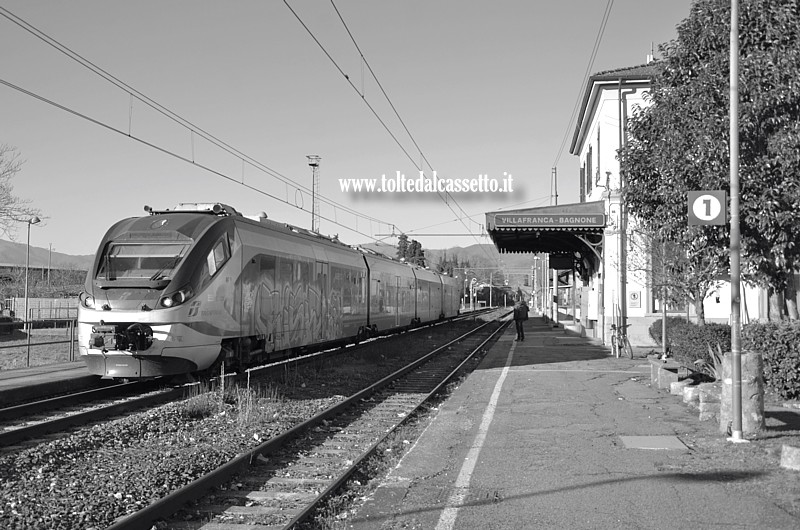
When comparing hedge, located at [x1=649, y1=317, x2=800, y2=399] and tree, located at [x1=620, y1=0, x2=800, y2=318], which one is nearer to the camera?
hedge, located at [x1=649, y1=317, x2=800, y2=399]

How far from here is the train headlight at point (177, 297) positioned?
40.8ft

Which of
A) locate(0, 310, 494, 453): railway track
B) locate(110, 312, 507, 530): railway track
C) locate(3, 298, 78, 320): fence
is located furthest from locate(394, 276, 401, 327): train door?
locate(3, 298, 78, 320): fence

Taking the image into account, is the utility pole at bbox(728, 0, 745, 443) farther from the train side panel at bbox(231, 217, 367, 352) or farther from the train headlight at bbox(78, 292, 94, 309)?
the train headlight at bbox(78, 292, 94, 309)

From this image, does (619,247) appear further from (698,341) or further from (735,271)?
(735,271)

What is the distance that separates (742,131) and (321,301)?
10.9m

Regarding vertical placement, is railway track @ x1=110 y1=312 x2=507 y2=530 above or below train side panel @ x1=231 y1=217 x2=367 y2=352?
below

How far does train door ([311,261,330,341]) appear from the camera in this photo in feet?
62.6

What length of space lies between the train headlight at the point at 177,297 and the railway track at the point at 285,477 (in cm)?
309

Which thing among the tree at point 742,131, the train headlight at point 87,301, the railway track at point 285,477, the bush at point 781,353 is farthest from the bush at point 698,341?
the train headlight at point 87,301

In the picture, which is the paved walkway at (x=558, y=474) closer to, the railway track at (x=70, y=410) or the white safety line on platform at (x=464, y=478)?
the white safety line on platform at (x=464, y=478)

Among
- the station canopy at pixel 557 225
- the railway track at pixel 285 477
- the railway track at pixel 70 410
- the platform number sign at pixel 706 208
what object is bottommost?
the railway track at pixel 285 477

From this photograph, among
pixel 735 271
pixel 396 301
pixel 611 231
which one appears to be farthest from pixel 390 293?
pixel 735 271

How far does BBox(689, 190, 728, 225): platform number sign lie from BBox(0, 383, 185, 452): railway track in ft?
28.1

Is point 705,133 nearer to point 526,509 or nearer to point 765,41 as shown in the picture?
point 765,41
